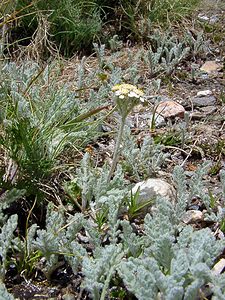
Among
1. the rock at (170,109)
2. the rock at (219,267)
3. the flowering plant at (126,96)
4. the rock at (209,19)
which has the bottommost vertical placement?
the rock at (209,19)

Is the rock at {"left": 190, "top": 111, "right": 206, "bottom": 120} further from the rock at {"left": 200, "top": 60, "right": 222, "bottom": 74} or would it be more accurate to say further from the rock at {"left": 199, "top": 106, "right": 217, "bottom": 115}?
the rock at {"left": 200, "top": 60, "right": 222, "bottom": 74}

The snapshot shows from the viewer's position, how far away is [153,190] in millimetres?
2648

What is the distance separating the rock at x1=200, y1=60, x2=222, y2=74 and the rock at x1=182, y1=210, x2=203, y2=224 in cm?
184

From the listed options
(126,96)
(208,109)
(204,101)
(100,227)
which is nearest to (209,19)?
(204,101)

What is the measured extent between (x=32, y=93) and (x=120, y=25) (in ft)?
6.22

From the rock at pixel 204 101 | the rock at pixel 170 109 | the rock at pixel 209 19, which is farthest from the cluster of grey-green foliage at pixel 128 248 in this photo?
the rock at pixel 209 19

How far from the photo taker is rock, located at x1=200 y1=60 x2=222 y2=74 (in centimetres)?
425

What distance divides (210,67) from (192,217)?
6.41 feet

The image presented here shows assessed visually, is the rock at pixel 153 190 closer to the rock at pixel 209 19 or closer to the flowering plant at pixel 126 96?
the flowering plant at pixel 126 96

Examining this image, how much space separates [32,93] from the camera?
309 centimetres

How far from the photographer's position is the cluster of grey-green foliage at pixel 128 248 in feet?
6.25

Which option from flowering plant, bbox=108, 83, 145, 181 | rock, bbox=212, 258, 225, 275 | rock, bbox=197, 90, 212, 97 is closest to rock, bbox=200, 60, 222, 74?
rock, bbox=197, 90, 212, 97

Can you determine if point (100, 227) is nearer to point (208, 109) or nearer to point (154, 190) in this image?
point (154, 190)

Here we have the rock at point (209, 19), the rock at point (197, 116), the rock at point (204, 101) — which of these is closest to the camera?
the rock at point (197, 116)
